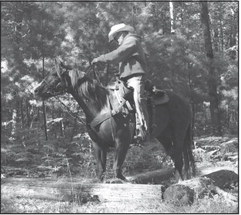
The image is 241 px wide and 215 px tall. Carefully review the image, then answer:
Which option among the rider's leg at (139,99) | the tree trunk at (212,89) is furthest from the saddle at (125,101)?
the tree trunk at (212,89)

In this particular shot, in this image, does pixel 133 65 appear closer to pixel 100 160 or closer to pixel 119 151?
pixel 119 151

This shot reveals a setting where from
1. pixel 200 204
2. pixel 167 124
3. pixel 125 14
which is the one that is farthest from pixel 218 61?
pixel 200 204

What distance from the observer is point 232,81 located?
13789 millimetres

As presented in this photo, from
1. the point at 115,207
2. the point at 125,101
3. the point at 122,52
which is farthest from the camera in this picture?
the point at 125,101

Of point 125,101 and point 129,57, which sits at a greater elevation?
point 129,57

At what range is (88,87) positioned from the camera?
6488 mm

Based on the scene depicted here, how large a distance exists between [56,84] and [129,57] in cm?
132

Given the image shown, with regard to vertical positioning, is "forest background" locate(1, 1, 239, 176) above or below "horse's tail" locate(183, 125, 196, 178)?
above

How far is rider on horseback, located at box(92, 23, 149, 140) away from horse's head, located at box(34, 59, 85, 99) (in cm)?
59

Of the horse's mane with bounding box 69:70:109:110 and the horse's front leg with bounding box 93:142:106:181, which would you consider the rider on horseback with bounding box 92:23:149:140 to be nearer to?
the horse's mane with bounding box 69:70:109:110

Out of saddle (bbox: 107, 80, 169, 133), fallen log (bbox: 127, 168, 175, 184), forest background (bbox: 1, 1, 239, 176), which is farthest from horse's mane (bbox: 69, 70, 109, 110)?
forest background (bbox: 1, 1, 239, 176)

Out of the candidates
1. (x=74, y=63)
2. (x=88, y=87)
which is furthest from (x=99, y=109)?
(x=74, y=63)

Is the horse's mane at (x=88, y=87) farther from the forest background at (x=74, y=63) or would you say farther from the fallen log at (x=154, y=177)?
the forest background at (x=74, y=63)

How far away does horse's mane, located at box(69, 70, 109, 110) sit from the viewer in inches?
254
